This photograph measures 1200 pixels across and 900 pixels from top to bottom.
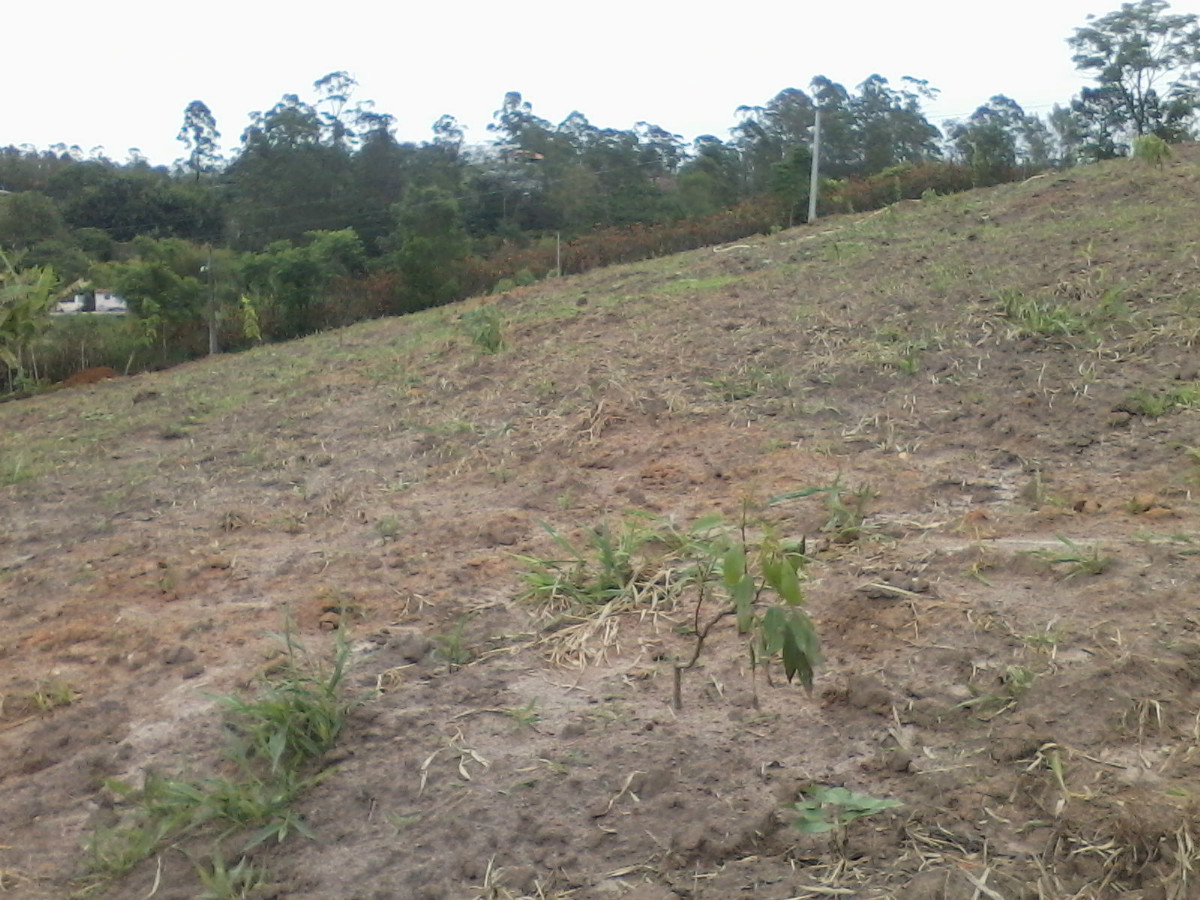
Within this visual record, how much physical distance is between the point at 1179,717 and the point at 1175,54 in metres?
20.6

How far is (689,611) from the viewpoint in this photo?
3115 mm

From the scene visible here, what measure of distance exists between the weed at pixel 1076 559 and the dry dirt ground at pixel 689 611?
0.01 m

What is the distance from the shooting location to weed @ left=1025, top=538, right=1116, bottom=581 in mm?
2873

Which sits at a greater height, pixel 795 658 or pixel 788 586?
pixel 788 586

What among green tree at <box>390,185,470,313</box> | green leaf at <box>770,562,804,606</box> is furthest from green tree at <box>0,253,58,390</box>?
green leaf at <box>770,562,804,606</box>

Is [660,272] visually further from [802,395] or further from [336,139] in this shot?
[336,139]

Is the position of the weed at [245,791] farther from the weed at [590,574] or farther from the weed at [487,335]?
the weed at [487,335]

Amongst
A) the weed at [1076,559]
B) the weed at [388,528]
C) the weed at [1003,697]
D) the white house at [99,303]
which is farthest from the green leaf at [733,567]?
the white house at [99,303]

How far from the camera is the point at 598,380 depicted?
6.15m

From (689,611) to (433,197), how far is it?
14.1m

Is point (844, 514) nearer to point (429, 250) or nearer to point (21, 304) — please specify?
point (21, 304)

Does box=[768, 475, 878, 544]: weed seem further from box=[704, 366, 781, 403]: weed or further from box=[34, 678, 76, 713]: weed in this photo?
box=[34, 678, 76, 713]: weed

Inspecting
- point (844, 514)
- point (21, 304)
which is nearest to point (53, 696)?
point (844, 514)

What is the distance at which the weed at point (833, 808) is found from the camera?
2.12 meters
